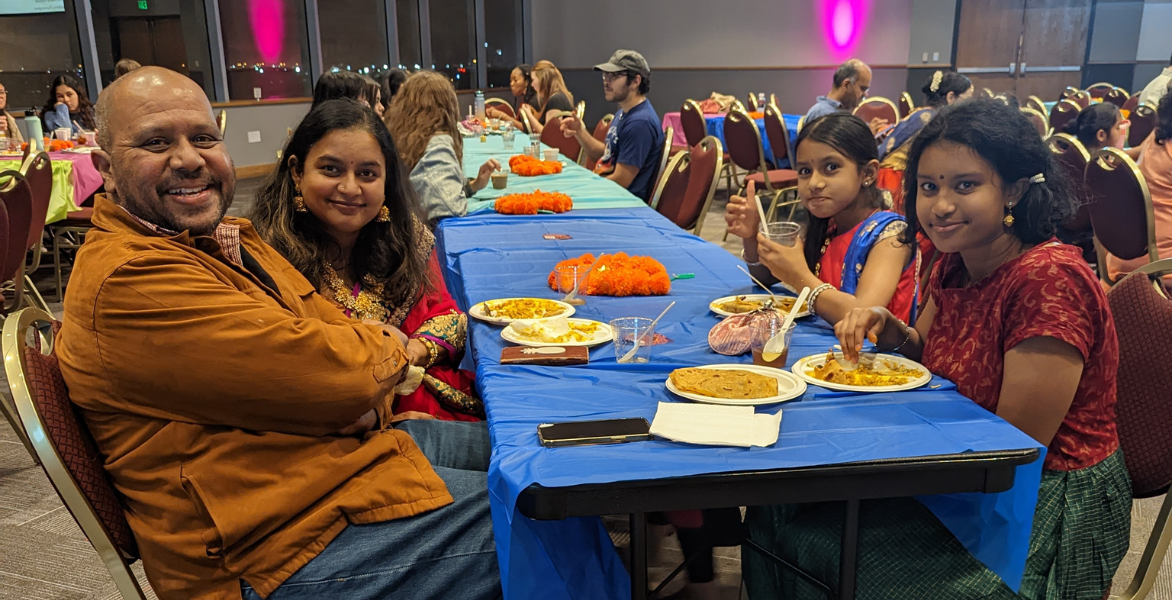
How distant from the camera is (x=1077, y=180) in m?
3.71

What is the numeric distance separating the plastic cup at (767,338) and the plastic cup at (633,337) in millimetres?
210

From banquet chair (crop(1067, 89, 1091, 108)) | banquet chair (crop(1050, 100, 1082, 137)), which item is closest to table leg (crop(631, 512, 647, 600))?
banquet chair (crop(1050, 100, 1082, 137))

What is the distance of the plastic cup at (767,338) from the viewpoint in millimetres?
1621

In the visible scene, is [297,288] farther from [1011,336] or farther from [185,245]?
[1011,336]

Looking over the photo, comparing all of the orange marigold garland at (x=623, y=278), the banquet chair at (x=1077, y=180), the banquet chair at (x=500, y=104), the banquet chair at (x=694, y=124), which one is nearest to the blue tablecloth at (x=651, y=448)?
the orange marigold garland at (x=623, y=278)

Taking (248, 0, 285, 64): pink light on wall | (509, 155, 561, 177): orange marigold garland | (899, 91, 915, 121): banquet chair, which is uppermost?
(248, 0, 285, 64): pink light on wall

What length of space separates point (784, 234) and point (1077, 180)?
7.94ft

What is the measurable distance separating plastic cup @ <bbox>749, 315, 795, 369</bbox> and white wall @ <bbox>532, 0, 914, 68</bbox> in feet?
37.8

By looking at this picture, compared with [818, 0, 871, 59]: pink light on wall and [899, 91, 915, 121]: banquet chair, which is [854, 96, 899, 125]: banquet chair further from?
[818, 0, 871, 59]: pink light on wall

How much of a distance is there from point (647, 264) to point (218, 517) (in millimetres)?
1387

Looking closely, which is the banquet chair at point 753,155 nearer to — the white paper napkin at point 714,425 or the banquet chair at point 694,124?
the banquet chair at point 694,124

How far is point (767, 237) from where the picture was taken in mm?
2064

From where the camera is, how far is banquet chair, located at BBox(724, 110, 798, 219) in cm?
615

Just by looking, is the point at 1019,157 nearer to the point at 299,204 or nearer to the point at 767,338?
the point at 767,338
